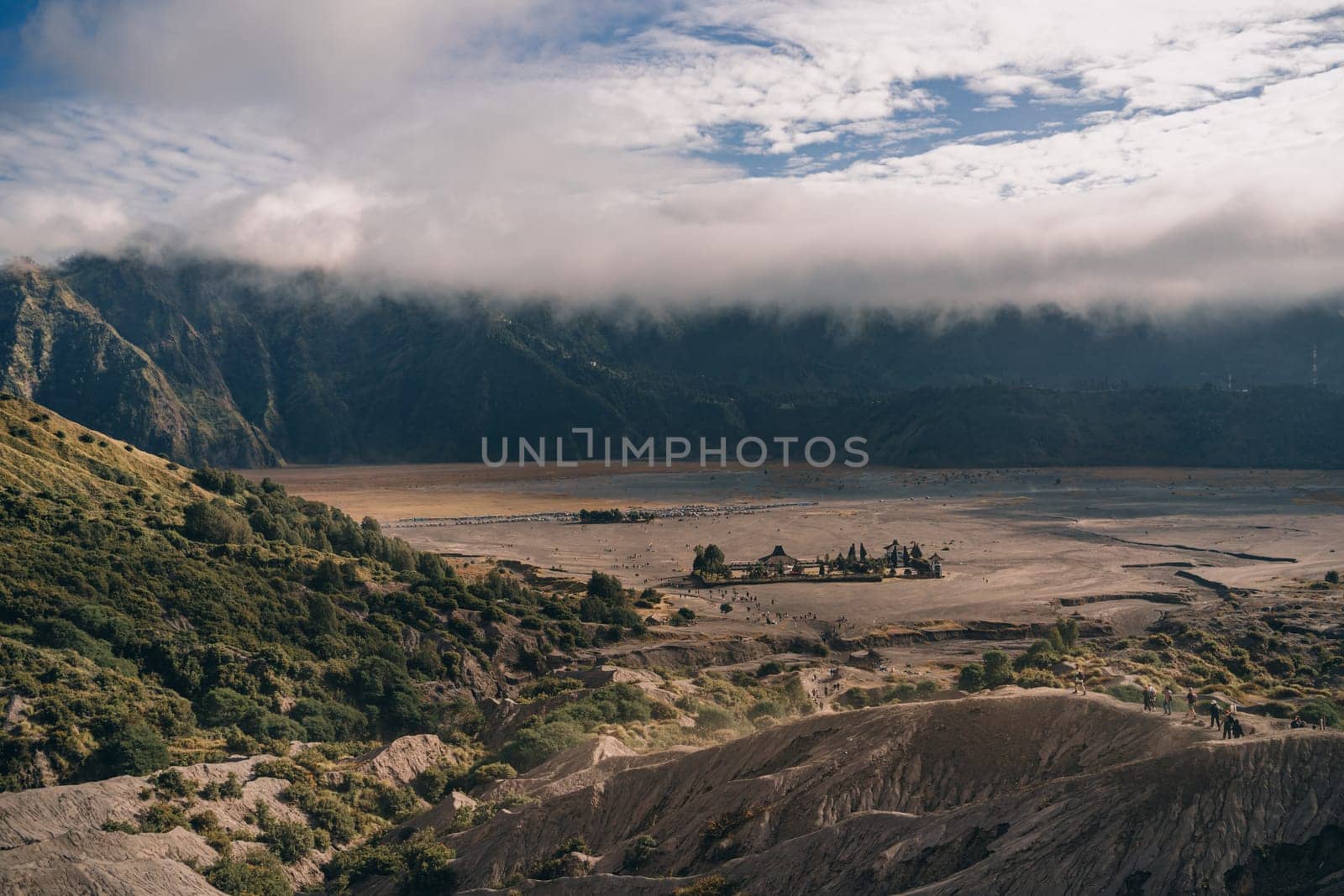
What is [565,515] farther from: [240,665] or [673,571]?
[240,665]

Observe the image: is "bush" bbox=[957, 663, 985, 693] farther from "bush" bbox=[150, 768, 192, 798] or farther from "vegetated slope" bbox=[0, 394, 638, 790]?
"bush" bbox=[150, 768, 192, 798]

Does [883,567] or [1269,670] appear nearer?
[1269,670]

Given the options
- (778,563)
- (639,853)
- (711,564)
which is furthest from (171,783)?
(778,563)

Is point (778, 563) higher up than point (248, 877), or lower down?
higher up

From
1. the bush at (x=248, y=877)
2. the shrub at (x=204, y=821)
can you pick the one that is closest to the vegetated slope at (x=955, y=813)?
the bush at (x=248, y=877)

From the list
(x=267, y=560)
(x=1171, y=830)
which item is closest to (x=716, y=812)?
(x=1171, y=830)

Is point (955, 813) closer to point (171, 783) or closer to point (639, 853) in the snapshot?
point (639, 853)
